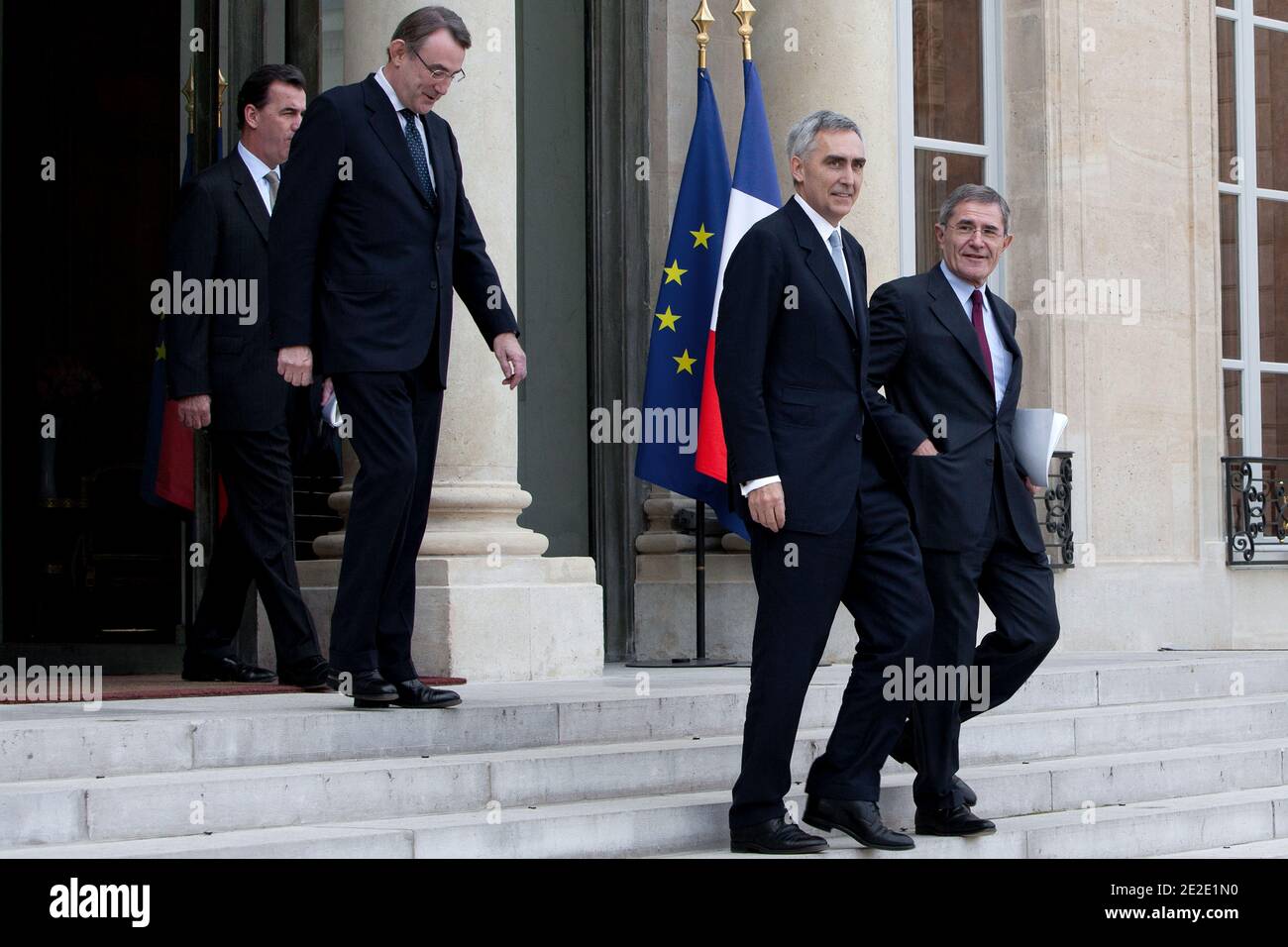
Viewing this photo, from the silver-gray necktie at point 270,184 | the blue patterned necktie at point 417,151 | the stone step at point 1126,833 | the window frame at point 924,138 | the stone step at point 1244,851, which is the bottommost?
the stone step at point 1244,851

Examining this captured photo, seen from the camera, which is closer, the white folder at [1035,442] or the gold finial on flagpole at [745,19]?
the white folder at [1035,442]

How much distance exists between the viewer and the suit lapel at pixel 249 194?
7.53 metres

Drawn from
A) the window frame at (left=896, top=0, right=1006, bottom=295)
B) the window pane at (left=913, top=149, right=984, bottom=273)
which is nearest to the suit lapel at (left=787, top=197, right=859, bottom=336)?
the window frame at (left=896, top=0, right=1006, bottom=295)

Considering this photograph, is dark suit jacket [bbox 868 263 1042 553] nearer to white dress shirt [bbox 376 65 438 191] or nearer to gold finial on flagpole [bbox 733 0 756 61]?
white dress shirt [bbox 376 65 438 191]

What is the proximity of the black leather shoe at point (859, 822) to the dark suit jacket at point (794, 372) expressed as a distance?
0.77m

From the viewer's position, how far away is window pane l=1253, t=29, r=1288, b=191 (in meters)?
13.0

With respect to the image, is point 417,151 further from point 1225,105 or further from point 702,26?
point 1225,105

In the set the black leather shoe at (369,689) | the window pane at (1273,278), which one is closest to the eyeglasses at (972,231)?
the black leather shoe at (369,689)

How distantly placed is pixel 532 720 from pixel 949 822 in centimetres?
136

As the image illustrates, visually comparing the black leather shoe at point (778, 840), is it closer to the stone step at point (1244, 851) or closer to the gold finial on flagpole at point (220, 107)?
the stone step at point (1244, 851)

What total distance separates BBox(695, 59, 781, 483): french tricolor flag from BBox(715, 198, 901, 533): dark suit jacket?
10.8 ft

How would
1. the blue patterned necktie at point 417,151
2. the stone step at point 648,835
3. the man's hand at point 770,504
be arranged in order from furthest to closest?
the blue patterned necktie at point 417,151 < the man's hand at point 770,504 < the stone step at point 648,835
